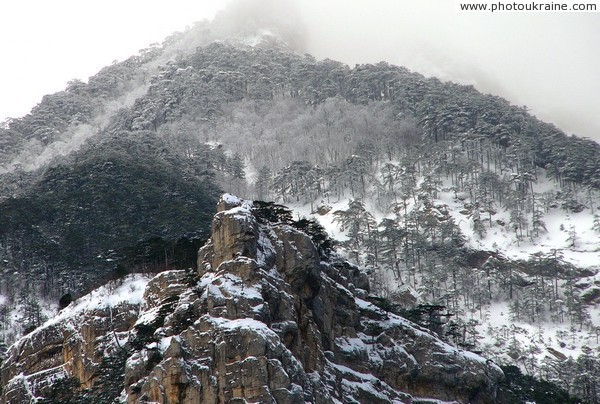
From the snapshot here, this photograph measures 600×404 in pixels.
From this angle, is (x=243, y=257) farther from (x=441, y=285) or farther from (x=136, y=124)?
(x=136, y=124)

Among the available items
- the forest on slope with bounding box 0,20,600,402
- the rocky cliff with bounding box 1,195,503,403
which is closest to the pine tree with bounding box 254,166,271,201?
the forest on slope with bounding box 0,20,600,402

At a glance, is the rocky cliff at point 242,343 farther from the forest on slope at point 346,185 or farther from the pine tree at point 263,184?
the pine tree at point 263,184

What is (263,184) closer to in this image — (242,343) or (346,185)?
(346,185)

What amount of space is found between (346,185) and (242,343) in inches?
3543

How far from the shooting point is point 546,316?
391ft

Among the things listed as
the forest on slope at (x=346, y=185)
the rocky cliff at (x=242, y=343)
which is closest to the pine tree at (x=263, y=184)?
the forest on slope at (x=346, y=185)

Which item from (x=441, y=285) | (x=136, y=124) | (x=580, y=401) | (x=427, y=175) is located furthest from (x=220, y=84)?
(x=580, y=401)

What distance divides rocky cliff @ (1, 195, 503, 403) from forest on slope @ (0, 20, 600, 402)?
39.9 feet

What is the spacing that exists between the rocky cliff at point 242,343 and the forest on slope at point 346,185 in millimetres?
12152

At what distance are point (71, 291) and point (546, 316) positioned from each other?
65367mm

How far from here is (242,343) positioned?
59812mm

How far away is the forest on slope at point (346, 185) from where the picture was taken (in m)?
109

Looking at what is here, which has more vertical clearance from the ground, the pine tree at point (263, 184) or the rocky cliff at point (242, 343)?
the rocky cliff at point (242, 343)

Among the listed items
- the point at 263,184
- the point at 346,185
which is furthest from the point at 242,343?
the point at 263,184
